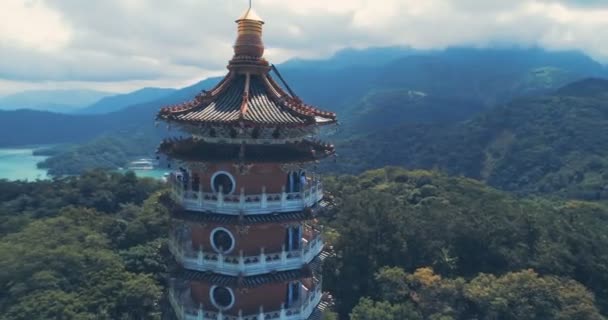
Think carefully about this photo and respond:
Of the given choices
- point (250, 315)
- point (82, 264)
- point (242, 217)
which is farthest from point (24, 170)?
point (242, 217)

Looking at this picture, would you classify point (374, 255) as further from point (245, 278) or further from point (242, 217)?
point (242, 217)

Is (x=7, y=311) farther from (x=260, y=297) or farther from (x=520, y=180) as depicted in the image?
(x=520, y=180)

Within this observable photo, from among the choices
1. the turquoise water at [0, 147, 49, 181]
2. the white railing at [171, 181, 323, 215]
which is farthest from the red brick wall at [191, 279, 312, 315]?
the turquoise water at [0, 147, 49, 181]

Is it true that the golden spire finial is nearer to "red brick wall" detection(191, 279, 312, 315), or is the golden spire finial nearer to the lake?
"red brick wall" detection(191, 279, 312, 315)

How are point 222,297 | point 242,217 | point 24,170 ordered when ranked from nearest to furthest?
point 242,217, point 222,297, point 24,170

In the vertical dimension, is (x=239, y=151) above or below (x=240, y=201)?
above

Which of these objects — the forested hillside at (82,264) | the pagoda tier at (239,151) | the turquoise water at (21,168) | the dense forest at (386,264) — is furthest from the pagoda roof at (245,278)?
the turquoise water at (21,168)
